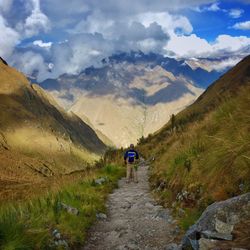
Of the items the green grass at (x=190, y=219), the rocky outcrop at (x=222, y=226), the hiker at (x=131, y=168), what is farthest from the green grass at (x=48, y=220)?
the hiker at (x=131, y=168)

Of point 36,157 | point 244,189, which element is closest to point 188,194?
point 244,189

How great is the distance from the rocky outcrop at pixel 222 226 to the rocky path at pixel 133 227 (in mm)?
1507

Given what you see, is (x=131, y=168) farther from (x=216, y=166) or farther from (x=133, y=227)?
(x=216, y=166)

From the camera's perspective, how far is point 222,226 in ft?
24.7

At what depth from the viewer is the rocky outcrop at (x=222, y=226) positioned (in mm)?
6986

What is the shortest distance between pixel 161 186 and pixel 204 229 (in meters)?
8.95

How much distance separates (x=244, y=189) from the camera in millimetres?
9430

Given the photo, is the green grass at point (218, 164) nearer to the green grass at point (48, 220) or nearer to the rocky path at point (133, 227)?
the rocky path at point (133, 227)

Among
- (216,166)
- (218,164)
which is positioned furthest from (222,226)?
(216,166)

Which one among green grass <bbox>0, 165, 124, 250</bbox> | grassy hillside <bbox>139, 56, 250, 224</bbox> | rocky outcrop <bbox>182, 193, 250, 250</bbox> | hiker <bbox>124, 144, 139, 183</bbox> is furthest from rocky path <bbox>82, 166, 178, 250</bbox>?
hiker <bbox>124, 144, 139, 183</bbox>

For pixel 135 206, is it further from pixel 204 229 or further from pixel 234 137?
pixel 204 229

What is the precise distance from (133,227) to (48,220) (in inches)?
103

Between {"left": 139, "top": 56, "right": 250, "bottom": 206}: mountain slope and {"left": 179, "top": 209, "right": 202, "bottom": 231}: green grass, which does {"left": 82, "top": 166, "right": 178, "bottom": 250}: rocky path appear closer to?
{"left": 179, "top": 209, "right": 202, "bottom": 231}: green grass

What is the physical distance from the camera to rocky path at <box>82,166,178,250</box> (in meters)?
10.5
